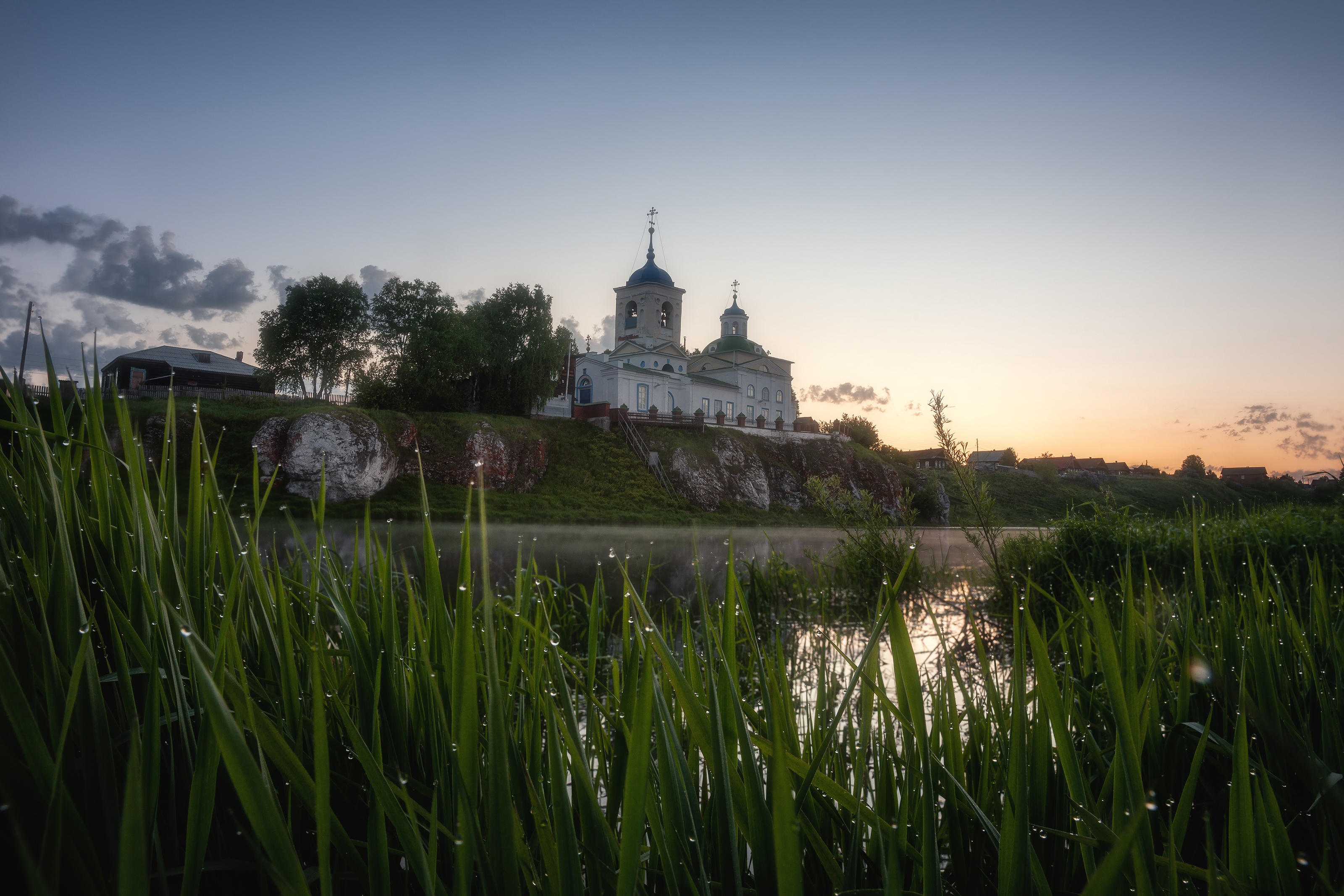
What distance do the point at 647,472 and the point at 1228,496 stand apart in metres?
31.5

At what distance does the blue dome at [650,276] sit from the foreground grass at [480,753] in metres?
50.5

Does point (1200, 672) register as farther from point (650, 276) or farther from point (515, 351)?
point (650, 276)

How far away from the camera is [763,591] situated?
630 cm

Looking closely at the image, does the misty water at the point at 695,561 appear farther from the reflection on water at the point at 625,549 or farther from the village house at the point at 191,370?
the village house at the point at 191,370

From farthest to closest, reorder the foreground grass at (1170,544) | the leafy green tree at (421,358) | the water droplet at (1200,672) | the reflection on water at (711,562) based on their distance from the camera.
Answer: the leafy green tree at (421,358)
the foreground grass at (1170,544)
the reflection on water at (711,562)
the water droplet at (1200,672)

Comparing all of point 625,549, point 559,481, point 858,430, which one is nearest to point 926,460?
point 858,430

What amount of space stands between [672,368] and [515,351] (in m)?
15.8

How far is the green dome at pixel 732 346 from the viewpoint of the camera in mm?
53031

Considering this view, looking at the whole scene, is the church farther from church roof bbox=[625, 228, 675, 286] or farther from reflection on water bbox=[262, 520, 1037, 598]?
reflection on water bbox=[262, 520, 1037, 598]

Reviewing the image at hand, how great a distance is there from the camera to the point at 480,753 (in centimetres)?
119

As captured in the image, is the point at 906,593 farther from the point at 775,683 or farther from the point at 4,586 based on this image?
the point at 4,586

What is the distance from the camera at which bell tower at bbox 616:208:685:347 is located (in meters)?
49.8

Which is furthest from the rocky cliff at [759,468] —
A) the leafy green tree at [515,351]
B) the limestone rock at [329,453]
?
the limestone rock at [329,453]

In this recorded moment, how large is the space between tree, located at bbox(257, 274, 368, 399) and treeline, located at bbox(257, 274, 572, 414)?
0.04 metres
